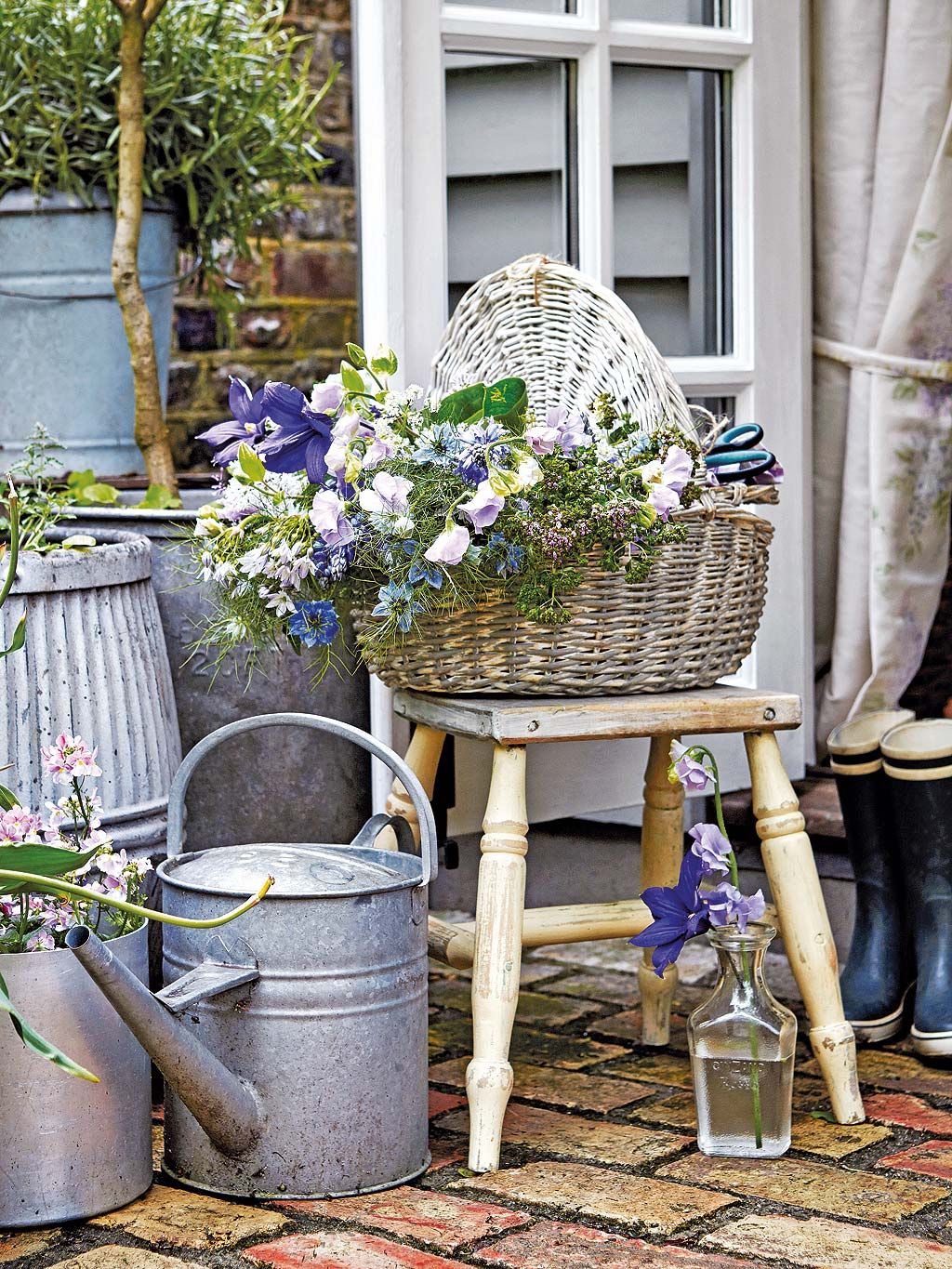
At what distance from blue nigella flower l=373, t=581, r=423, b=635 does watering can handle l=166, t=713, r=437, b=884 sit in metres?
0.13

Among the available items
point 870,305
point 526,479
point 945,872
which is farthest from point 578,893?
point 526,479

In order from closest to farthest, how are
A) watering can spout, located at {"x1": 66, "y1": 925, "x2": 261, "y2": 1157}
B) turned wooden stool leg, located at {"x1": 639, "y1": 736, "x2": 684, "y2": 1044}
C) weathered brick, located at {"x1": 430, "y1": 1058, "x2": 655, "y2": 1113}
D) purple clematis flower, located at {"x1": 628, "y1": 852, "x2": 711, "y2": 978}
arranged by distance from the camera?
watering can spout, located at {"x1": 66, "y1": 925, "x2": 261, "y2": 1157} → purple clematis flower, located at {"x1": 628, "y1": 852, "x2": 711, "y2": 978} → weathered brick, located at {"x1": 430, "y1": 1058, "x2": 655, "y2": 1113} → turned wooden stool leg, located at {"x1": 639, "y1": 736, "x2": 684, "y2": 1044}

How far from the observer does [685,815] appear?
2.71m

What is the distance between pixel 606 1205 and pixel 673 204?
1.58 meters

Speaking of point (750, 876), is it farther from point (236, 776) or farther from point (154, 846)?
point (154, 846)

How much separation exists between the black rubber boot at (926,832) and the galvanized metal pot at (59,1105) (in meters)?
1.14

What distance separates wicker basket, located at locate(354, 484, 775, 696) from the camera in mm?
1921

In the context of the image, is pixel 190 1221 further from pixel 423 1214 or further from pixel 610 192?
pixel 610 192

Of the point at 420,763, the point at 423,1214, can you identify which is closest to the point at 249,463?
the point at 420,763

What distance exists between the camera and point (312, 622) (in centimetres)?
189

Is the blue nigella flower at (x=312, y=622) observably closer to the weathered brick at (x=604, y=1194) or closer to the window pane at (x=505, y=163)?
the weathered brick at (x=604, y=1194)

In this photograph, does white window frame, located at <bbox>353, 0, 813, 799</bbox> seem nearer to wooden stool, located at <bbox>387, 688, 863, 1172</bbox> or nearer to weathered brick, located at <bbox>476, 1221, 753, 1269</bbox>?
wooden stool, located at <bbox>387, 688, 863, 1172</bbox>

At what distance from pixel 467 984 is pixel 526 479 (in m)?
1.12

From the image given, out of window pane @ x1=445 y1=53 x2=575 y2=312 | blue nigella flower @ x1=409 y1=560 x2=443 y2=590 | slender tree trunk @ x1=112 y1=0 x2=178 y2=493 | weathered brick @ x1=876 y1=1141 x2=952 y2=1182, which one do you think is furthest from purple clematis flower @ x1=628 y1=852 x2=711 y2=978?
slender tree trunk @ x1=112 y1=0 x2=178 y2=493
